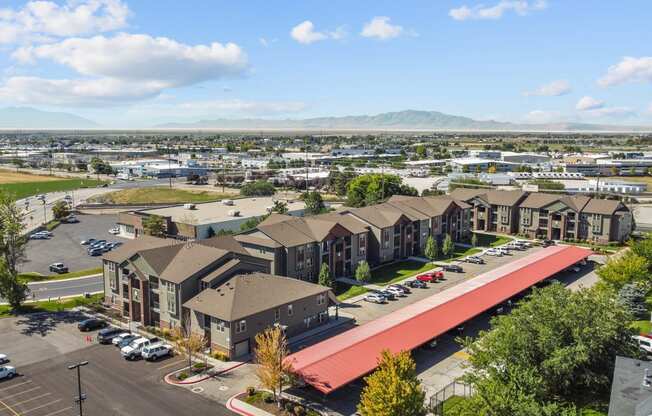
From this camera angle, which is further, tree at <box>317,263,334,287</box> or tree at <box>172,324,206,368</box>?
tree at <box>317,263,334,287</box>

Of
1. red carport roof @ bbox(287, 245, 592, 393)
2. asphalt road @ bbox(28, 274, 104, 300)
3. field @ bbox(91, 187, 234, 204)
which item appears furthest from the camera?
field @ bbox(91, 187, 234, 204)

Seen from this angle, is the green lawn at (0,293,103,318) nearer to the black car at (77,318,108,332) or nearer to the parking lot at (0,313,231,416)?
the parking lot at (0,313,231,416)

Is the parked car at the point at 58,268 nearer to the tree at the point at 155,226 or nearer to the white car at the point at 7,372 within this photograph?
the tree at the point at 155,226

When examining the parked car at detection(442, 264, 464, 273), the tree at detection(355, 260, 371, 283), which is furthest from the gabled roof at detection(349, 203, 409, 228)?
the tree at detection(355, 260, 371, 283)

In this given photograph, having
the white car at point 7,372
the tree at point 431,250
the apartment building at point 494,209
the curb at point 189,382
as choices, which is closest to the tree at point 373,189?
the apartment building at point 494,209

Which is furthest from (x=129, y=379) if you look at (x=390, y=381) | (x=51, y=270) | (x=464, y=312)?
(x=51, y=270)

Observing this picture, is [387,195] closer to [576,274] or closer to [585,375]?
[576,274]
